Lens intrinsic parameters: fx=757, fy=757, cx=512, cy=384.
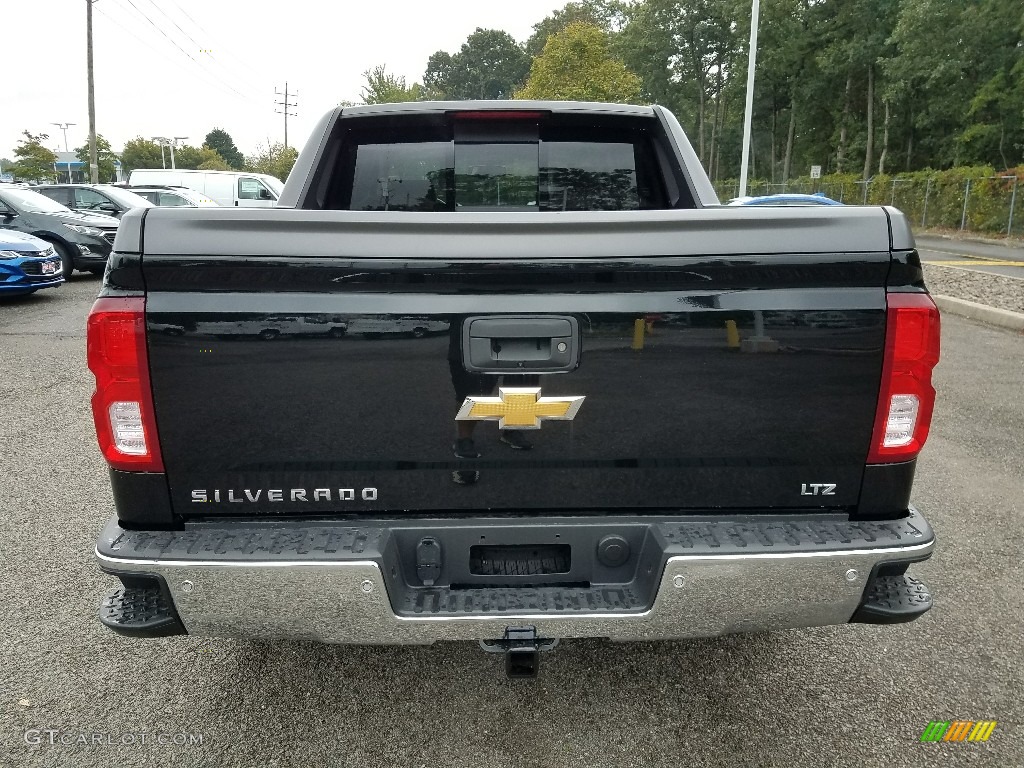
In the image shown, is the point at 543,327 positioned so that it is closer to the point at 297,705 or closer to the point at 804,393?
the point at 804,393

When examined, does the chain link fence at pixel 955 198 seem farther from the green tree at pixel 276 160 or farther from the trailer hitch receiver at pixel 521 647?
the green tree at pixel 276 160

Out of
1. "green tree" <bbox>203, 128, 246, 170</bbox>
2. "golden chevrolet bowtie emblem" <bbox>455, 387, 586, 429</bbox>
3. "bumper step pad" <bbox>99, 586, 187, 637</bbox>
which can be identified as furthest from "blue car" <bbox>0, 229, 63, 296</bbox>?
"green tree" <bbox>203, 128, 246, 170</bbox>

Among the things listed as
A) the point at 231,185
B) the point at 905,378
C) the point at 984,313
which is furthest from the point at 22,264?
the point at 231,185

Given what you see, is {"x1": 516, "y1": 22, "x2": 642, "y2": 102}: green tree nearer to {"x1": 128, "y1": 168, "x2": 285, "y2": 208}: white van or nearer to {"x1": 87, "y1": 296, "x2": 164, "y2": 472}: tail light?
{"x1": 128, "y1": 168, "x2": 285, "y2": 208}: white van

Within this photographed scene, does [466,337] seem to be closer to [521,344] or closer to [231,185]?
[521,344]

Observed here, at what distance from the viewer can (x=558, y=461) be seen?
2119mm

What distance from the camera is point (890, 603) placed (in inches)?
85.8

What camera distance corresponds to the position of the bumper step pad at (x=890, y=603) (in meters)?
2.14

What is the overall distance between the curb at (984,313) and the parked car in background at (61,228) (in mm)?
13802

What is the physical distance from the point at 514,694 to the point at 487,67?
390 ft

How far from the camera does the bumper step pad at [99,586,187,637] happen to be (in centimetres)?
209

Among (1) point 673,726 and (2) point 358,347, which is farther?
(1) point 673,726

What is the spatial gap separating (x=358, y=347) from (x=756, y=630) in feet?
4.48

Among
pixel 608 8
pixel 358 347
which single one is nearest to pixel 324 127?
pixel 358 347
